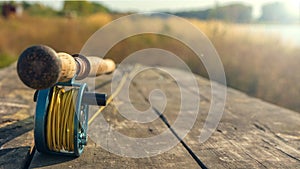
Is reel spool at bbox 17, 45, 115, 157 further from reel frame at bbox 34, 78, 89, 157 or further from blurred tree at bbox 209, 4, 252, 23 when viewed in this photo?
blurred tree at bbox 209, 4, 252, 23

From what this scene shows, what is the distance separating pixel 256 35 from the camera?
30.5 feet

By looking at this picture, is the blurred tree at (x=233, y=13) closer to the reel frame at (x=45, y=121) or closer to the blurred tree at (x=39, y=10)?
the reel frame at (x=45, y=121)

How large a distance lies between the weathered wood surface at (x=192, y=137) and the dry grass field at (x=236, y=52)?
2635 millimetres

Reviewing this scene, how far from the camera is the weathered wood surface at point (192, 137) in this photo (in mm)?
1827

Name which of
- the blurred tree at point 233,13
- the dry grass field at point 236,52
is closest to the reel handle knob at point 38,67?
the dry grass field at point 236,52

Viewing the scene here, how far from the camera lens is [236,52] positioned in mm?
7934

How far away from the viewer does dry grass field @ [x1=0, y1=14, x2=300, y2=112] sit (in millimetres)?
6124

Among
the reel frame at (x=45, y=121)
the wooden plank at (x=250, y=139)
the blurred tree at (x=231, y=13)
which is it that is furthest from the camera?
the blurred tree at (x=231, y=13)

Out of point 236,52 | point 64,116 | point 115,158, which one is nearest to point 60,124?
point 64,116

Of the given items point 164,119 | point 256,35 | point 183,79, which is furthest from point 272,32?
point 164,119

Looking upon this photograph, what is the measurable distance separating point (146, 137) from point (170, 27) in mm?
13100

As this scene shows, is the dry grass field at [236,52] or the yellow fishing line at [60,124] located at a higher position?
the yellow fishing line at [60,124]

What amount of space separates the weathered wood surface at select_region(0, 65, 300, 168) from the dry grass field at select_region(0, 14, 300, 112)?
264cm

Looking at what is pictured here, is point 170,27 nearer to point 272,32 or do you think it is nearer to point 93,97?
point 272,32
